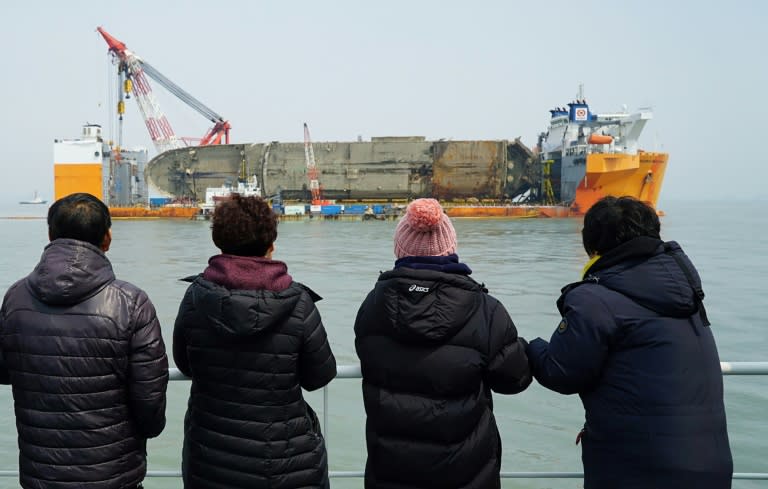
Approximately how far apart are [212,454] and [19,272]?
20.8 m

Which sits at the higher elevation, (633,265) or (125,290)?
(633,265)

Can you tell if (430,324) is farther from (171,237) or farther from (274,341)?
(171,237)

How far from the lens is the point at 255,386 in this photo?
6.63 ft

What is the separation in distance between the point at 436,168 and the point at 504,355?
5582 centimetres

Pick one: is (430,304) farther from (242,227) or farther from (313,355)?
(242,227)

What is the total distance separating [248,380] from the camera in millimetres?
2016

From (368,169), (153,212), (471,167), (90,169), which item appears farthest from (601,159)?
(90,169)

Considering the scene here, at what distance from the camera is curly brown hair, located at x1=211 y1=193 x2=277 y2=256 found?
208 cm

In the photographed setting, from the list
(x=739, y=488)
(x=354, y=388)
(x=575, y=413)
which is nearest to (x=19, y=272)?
(x=354, y=388)

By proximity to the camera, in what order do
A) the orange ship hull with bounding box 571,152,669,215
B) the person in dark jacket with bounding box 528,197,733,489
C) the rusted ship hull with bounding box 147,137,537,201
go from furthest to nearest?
the rusted ship hull with bounding box 147,137,537,201 → the orange ship hull with bounding box 571,152,669,215 → the person in dark jacket with bounding box 528,197,733,489

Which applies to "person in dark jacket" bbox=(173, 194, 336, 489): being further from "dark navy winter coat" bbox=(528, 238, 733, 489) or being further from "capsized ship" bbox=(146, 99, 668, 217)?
"capsized ship" bbox=(146, 99, 668, 217)

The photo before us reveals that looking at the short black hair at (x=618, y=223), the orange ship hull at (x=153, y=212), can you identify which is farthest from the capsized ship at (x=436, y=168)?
the short black hair at (x=618, y=223)

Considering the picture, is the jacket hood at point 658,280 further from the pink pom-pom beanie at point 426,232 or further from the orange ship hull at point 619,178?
the orange ship hull at point 619,178

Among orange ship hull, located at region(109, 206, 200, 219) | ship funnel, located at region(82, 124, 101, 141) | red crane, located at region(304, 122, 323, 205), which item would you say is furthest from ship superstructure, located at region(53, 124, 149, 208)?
red crane, located at region(304, 122, 323, 205)
